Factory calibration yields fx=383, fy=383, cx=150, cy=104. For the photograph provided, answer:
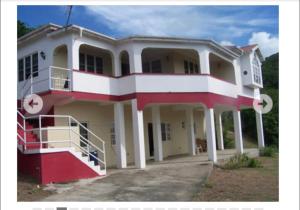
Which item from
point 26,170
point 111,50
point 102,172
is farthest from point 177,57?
point 26,170

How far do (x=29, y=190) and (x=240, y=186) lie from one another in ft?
23.3

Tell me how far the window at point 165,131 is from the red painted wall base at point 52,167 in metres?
10.4

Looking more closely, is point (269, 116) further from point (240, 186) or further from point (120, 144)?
point (240, 186)

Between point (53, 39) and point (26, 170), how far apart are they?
258 inches

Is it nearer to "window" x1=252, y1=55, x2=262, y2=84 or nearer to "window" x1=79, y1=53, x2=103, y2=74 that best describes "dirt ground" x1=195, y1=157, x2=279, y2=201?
"window" x1=79, y1=53, x2=103, y2=74

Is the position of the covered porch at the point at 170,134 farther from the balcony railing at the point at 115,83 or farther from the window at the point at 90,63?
the window at the point at 90,63

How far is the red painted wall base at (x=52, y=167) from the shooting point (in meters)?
13.7

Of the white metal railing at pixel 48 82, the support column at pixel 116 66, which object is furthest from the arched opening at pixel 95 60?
the white metal railing at pixel 48 82

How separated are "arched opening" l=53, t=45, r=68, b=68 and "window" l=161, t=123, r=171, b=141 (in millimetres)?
8557

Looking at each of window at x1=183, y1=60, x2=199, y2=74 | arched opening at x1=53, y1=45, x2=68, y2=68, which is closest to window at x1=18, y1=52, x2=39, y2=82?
arched opening at x1=53, y1=45, x2=68, y2=68

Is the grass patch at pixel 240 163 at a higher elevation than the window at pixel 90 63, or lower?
lower

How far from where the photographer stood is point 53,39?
17.8 m

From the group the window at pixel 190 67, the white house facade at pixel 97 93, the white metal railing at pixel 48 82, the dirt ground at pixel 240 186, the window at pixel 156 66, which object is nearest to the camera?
the dirt ground at pixel 240 186

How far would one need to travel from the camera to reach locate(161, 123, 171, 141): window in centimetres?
2481
